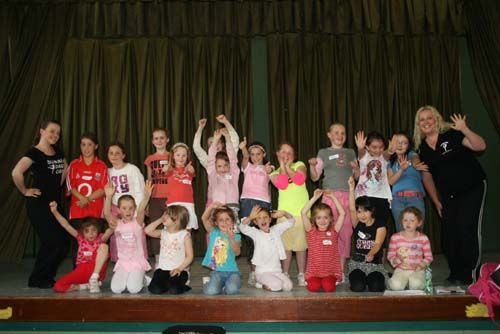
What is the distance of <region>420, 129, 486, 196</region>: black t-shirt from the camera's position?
391 centimetres

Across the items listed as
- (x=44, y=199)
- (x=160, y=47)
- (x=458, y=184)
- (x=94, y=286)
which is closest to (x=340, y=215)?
(x=458, y=184)

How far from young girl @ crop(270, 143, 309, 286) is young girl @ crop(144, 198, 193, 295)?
82 cm

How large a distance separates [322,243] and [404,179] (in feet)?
3.29

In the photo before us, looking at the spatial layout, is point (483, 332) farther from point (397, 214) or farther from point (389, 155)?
point (389, 155)

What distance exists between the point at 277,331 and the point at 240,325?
0.27m

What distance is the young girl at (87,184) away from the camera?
427 centimetres

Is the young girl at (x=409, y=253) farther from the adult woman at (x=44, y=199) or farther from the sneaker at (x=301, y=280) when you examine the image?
the adult woman at (x=44, y=199)

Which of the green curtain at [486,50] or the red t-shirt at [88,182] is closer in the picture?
the red t-shirt at [88,182]

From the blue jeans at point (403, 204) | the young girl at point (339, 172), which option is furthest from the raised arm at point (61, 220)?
the blue jeans at point (403, 204)

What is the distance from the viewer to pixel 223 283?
378cm

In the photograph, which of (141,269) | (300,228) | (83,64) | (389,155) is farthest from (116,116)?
(389,155)

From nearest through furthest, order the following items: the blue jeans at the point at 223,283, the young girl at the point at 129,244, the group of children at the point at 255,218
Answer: the blue jeans at the point at 223,283, the group of children at the point at 255,218, the young girl at the point at 129,244

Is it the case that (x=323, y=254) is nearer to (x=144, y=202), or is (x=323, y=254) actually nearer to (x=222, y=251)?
(x=222, y=251)

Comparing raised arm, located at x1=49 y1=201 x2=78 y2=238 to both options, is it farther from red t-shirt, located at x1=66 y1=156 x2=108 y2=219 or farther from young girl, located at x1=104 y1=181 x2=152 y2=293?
young girl, located at x1=104 y1=181 x2=152 y2=293
